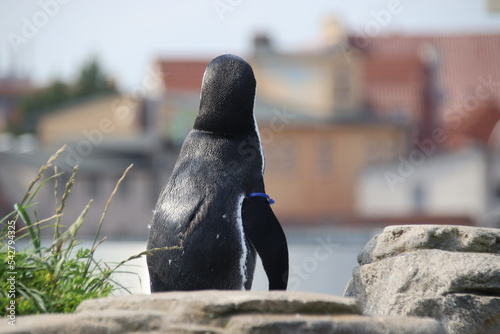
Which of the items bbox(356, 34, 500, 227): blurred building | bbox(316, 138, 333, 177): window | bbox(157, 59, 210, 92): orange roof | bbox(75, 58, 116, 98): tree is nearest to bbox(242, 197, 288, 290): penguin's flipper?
bbox(356, 34, 500, 227): blurred building

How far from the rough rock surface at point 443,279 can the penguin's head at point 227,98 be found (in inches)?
38.4

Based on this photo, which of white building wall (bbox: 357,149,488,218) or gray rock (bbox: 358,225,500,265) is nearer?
gray rock (bbox: 358,225,500,265)

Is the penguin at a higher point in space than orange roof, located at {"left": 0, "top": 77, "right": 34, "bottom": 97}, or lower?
lower

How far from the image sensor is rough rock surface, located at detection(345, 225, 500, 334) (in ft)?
14.2

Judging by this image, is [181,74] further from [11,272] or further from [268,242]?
[11,272]

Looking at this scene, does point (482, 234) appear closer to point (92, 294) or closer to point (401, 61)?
point (92, 294)

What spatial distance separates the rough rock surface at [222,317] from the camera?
3.34m

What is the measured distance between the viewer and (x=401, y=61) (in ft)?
156

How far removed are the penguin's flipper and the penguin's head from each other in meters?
0.47

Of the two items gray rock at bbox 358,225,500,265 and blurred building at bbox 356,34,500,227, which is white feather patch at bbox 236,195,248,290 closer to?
gray rock at bbox 358,225,500,265

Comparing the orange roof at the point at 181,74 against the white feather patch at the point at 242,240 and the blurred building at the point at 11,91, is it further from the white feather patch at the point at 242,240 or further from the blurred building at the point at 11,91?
Answer: the white feather patch at the point at 242,240

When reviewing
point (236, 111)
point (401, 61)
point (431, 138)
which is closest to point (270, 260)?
point (236, 111)

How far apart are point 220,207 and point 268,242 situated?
0.28 metres

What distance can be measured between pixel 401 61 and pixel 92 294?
1746 inches
